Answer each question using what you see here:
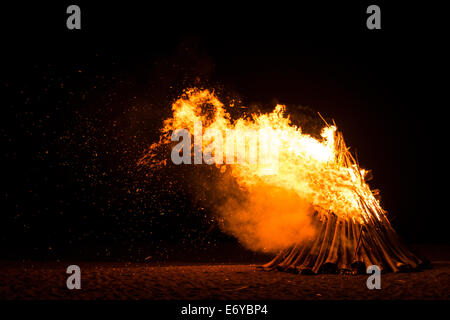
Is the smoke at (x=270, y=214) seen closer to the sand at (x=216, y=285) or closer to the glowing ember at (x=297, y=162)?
the glowing ember at (x=297, y=162)

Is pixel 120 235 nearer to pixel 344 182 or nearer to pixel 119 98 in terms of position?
pixel 119 98

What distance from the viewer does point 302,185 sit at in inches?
358

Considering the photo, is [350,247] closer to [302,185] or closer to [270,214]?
[302,185]

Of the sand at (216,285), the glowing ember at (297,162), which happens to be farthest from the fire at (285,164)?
the sand at (216,285)

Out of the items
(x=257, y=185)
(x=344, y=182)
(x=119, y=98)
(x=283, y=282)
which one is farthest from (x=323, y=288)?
(x=119, y=98)

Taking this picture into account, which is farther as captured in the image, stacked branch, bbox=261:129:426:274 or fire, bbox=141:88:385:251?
fire, bbox=141:88:385:251

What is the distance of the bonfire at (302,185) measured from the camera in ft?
28.4

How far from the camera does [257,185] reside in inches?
394

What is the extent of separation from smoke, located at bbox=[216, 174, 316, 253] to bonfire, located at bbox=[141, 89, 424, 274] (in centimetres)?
2

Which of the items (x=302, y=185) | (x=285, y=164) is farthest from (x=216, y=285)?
(x=285, y=164)

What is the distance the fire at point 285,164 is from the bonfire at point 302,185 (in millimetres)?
19

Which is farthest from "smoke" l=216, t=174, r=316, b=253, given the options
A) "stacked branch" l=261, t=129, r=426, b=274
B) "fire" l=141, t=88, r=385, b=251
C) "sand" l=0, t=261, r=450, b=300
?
"sand" l=0, t=261, r=450, b=300

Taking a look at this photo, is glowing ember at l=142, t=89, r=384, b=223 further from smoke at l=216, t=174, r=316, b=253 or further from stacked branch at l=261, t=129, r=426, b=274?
smoke at l=216, t=174, r=316, b=253

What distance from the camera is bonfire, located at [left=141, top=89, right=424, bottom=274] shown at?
8664 millimetres
